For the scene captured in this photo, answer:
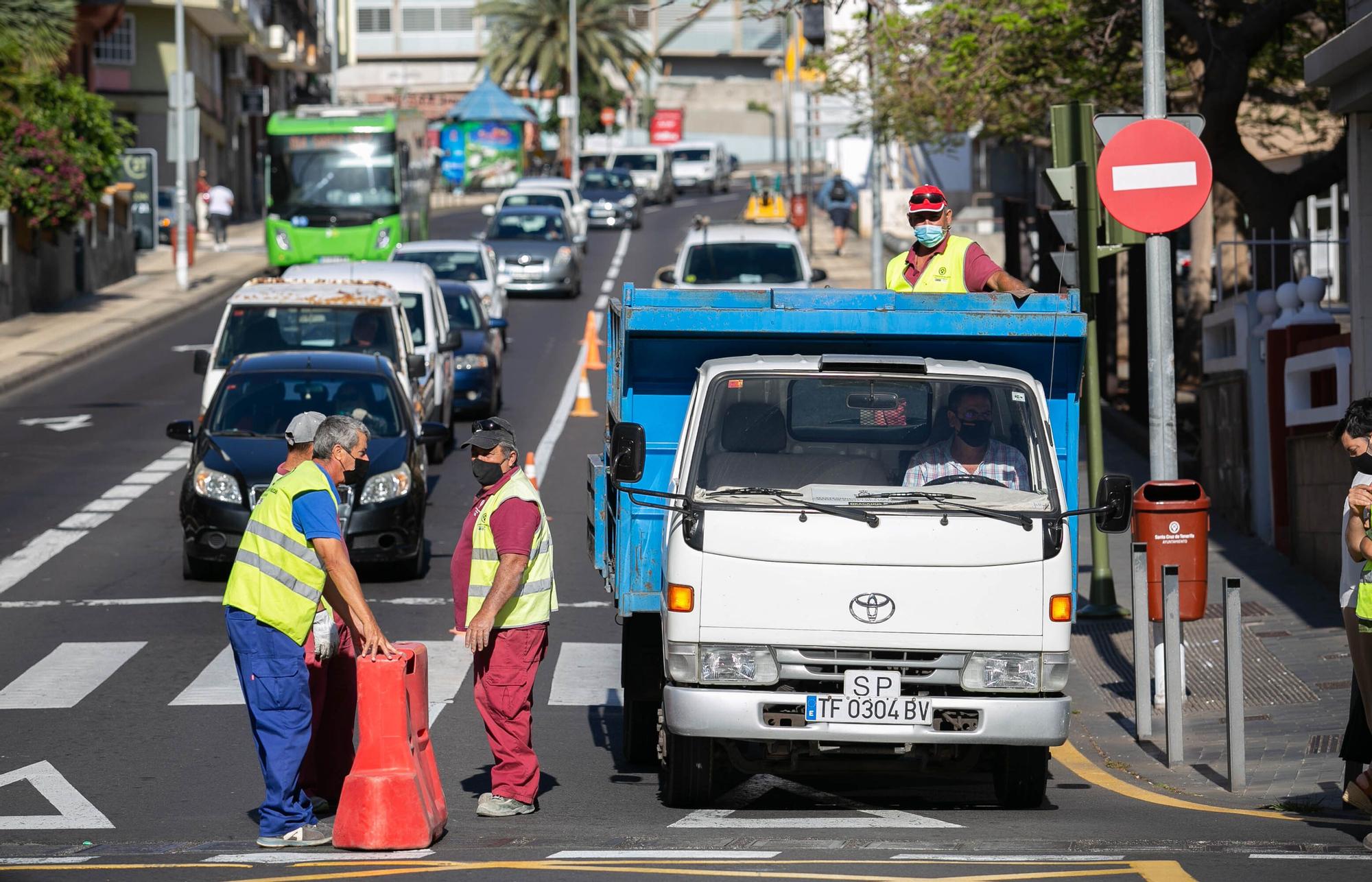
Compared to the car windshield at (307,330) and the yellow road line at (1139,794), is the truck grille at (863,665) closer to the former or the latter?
the yellow road line at (1139,794)

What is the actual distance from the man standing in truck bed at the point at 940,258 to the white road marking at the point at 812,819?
291cm

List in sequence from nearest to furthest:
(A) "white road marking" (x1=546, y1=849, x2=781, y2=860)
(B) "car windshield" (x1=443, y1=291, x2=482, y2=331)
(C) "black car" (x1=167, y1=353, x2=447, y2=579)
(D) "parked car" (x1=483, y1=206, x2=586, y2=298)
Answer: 1. (A) "white road marking" (x1=546, y1=849, x2=781, y2=860)
2. (C) "black car" (x1=167, y1=353, x2=447, y2=579)
3. (B) "car windshield" (x1=443, y1=291, x2=482, y2=331)
4. (D) "parked car" (x1=483, y1=206, x2=586, y2=298)

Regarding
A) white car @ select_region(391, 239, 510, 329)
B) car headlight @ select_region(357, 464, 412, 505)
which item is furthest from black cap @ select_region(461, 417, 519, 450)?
white car @ select_region(391, 239, 510, 329)

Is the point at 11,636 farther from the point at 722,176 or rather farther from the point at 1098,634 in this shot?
the point at 722,176

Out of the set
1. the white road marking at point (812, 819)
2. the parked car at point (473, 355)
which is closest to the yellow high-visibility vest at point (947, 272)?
the white road marking at point (812, 819)

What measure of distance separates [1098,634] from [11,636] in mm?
7289

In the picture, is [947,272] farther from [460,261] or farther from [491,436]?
[460,261]

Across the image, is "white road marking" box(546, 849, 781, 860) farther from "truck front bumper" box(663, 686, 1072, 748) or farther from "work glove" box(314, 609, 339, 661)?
"work glove" box(314, 609, 339, 661)

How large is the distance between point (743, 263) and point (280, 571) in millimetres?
18289

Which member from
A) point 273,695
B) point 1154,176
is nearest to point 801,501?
point 273,695

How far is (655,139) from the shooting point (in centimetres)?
9431

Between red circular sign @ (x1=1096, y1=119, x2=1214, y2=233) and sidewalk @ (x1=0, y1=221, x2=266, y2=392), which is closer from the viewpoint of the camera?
red circular sign @ (x1=1096, y1=119, x2=1214, y2=233)

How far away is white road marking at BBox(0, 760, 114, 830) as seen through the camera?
8.31 m

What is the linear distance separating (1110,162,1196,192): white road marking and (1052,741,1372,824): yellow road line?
A: 318cm
